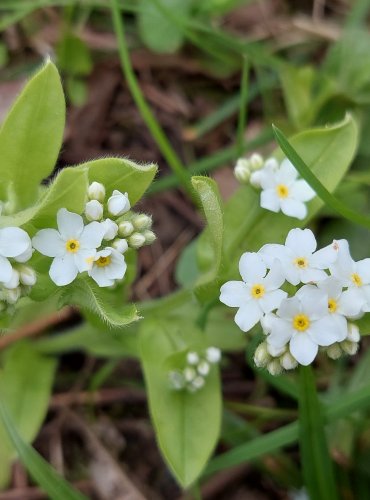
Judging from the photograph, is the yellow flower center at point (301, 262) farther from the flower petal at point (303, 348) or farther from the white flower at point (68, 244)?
the white flower at point (68, 244)

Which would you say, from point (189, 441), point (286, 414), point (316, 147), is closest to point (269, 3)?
point (316, 147)

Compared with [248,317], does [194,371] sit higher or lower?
lower

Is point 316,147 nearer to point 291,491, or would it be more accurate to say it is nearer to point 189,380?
point 189,380

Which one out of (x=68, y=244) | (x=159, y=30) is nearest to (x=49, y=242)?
(x=68, y=244)

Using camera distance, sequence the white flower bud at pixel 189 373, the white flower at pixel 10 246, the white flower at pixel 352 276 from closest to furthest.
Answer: the white flower at pixel 10 246 < the white flower at pixel 352 276 < the white flower bud at pixel 189 373

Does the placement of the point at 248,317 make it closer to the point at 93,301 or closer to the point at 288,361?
the point at 288,361

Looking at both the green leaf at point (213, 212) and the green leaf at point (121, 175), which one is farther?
the green leaf at point (121, 175)

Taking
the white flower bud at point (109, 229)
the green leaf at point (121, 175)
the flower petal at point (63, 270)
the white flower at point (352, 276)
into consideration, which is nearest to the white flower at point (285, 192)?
the white flower at point (352, 276)

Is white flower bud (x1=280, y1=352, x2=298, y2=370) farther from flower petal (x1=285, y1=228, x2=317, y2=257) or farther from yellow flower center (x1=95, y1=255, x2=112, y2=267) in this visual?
yellow flower center (x1=95, y1=255, x2=112, y2=267)
